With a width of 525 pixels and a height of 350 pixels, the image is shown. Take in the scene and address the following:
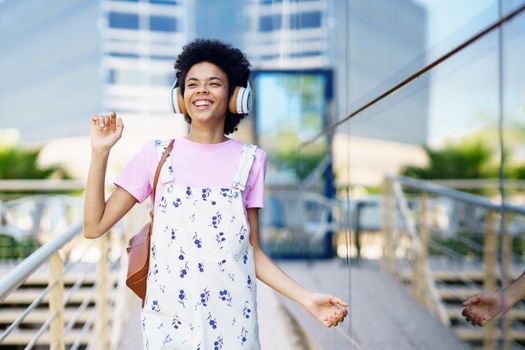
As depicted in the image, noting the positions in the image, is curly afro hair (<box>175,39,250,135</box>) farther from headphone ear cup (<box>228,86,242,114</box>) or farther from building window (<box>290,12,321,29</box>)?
building window (<box>290,12,321,29</box>)

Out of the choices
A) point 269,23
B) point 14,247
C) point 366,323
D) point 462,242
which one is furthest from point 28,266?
point 14,247

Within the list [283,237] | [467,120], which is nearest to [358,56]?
[467,120]

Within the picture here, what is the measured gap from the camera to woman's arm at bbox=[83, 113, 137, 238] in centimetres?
118

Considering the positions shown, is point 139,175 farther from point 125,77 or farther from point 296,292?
point 125,77

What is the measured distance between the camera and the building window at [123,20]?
7.43 m

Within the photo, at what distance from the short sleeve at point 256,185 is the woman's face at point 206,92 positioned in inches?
4.7

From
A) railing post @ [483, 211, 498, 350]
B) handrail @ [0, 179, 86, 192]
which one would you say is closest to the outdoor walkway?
railing post @ [483, 211, 498, 350]

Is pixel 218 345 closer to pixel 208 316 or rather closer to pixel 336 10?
pixel 208 316

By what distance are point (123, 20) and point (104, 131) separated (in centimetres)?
664

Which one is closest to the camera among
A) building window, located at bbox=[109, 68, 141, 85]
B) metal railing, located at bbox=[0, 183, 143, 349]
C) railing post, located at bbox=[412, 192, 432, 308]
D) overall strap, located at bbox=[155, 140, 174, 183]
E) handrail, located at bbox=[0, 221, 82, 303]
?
overall strap, located at bbox=[155, 140, 174, 183]

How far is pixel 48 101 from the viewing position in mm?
9594

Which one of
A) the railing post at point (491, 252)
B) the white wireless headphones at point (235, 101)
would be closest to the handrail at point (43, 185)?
the railing post at point (491, 252)

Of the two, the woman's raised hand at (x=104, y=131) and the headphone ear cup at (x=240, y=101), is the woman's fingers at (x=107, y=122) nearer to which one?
the woman's raised hand at (x=104, y=131)

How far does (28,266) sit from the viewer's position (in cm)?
155
